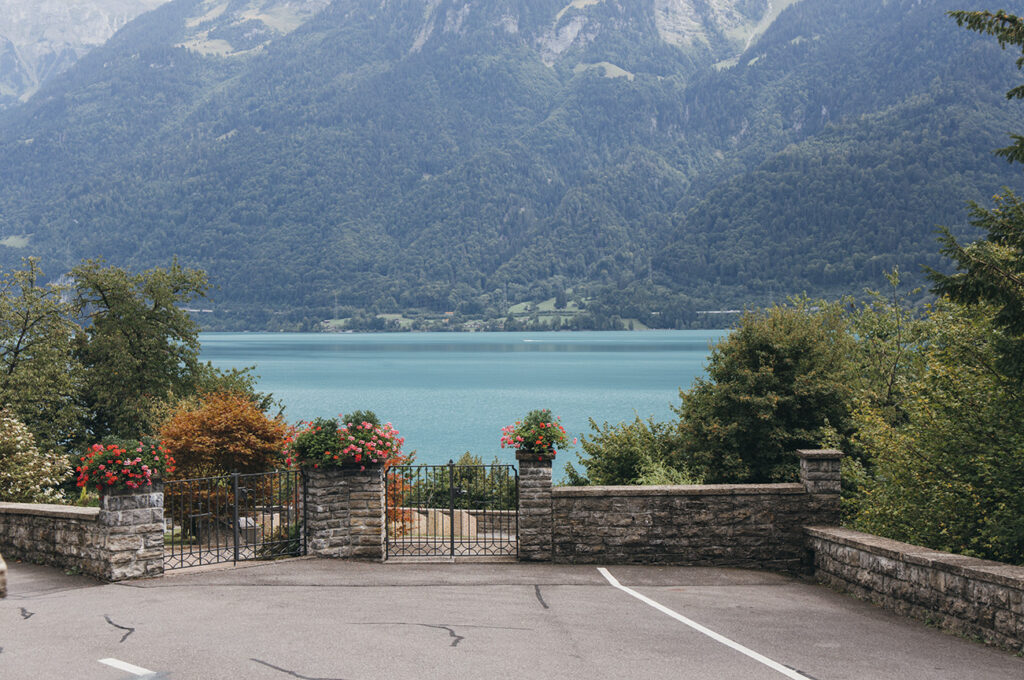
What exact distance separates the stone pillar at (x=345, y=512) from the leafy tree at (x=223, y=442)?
8195 mm

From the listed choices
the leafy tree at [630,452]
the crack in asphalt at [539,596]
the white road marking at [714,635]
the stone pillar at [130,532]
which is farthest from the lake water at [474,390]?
the stone pillar at [130,532]

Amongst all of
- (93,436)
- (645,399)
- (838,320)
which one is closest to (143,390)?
(93,436)

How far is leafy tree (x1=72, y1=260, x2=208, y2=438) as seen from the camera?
3581 cm

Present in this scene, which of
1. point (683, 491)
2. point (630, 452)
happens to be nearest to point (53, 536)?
point (683, 491)

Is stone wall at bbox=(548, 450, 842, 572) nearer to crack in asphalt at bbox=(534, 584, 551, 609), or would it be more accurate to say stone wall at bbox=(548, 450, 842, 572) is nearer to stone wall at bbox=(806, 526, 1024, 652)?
stone wall at bbox=(806, 526, 1024, 652)

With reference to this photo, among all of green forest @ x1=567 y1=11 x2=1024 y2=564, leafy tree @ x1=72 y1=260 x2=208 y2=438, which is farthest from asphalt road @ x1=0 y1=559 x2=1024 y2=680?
leafy tree @ x1=72 y1=260 x2=208 y2=438

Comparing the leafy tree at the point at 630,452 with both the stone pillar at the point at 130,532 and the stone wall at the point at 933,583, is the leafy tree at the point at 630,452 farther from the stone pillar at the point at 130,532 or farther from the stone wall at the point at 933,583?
the stone pillar at the point at 130,532

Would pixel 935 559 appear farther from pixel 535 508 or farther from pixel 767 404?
pixel 767 404

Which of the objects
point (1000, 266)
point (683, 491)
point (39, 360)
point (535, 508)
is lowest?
point (535, 508)

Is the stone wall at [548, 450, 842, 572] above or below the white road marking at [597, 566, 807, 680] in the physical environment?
above

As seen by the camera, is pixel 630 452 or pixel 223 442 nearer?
pixel 223 442

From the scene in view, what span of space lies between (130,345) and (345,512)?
27768 millimetres

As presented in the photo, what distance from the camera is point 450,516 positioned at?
16156 mm

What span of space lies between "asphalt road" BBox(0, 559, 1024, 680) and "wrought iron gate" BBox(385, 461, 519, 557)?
84.7 inches
